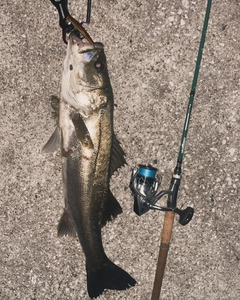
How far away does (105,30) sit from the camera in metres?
2.71

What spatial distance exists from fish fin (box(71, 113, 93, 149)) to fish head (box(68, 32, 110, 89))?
0.21 meters

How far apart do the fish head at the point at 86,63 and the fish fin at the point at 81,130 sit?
21 cm

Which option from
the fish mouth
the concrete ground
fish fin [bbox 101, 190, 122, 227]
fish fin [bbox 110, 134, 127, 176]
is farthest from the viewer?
the concrete ground

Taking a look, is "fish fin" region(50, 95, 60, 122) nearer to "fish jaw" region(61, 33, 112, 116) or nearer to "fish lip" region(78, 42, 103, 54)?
"fish jaw" region(61, 33, 112, 116)

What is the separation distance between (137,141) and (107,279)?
1102 mm

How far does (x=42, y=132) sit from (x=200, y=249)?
1.64 meters

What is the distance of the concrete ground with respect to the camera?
2719 mm

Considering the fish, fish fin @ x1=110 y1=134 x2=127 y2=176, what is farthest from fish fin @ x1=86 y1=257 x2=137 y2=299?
fish fin @ x1=110 y1=134 x2=127 y2=176

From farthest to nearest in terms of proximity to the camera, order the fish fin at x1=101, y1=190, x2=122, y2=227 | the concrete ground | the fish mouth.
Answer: the concrete ground, the fish fin at x1=101, y1=190, x2=122, y2=227, the fish mouth

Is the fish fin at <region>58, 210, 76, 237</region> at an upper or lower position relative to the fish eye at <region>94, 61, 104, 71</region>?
lower

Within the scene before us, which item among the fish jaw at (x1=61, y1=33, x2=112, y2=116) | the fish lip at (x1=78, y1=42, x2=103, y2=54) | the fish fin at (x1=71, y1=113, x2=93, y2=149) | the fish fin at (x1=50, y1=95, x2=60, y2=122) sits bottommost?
the fish fin at (x1=71, y1=113, x2=93, y2=149)

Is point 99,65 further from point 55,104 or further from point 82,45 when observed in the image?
point 55,104

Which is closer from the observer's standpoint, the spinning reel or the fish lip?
the fish lip

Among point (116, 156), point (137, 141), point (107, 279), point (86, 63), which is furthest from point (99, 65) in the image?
point (107, 279)
